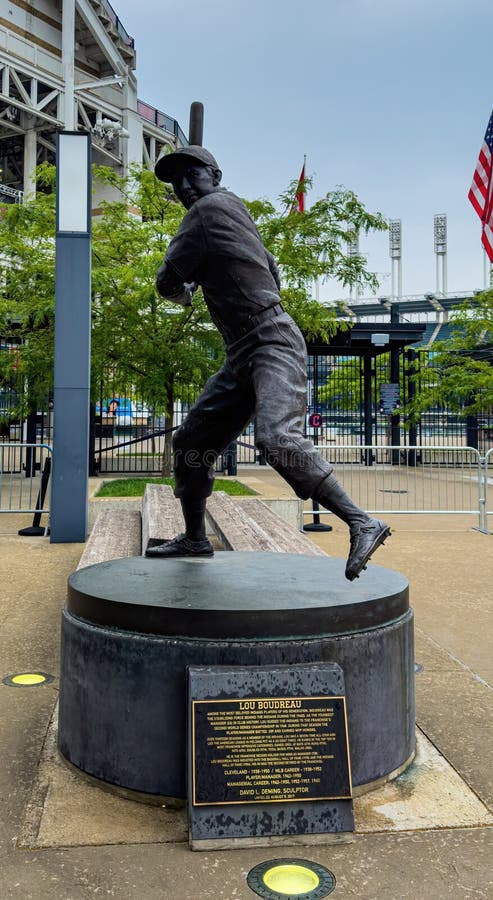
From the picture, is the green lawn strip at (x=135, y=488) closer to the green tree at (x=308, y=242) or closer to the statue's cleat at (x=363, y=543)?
the green tree at (x=308, y=242)

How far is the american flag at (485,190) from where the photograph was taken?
15.4 m

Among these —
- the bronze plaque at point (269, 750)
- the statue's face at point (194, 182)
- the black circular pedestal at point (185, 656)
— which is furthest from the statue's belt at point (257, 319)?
the bronze plaque at point (269, 750)

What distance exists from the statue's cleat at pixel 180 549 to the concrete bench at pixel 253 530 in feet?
3.29

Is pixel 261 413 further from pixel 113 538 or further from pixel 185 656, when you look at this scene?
pixel 113 538

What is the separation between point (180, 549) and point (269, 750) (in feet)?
5.91

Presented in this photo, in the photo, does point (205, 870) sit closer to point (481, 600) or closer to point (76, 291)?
point (481, 600)

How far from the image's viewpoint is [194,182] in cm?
367

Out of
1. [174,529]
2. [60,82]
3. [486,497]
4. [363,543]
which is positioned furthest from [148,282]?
[60,82]

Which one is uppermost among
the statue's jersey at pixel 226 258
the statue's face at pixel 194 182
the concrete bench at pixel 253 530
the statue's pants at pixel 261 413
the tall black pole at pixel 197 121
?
the tall black pole at pixel 197 121

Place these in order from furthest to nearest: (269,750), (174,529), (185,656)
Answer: (174,529)
(185,656)
(269,750)

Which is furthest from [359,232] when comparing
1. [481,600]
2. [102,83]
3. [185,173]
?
[102,83]

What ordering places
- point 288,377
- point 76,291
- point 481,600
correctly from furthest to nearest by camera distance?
1. point 76,291
2. point 481,600
3. point 288,377

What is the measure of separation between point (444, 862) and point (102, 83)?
3340 centimetres

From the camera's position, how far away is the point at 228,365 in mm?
3758
